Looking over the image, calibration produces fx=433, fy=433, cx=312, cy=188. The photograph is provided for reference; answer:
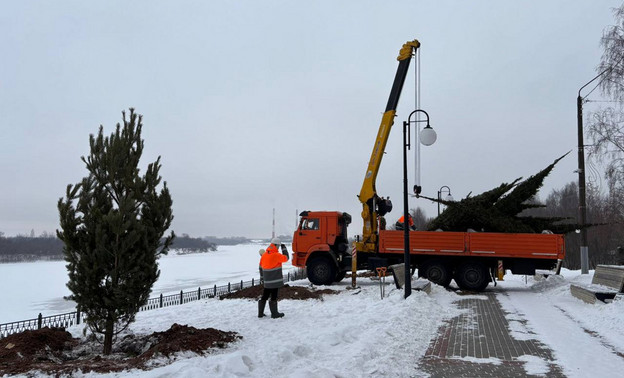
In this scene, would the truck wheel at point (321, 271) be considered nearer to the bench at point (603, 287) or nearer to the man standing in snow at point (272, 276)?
the man standing in snow at point (272, 276)

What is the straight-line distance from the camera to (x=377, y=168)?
17938 millimetres

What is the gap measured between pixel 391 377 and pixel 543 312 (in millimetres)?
7087

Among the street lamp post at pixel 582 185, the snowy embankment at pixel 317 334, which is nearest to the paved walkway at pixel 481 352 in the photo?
the snowy embankment at pixel 317 334

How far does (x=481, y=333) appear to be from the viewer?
8.60 m

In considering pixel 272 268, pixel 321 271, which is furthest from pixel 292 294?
pixel 272 268

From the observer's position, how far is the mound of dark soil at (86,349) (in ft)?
18.2

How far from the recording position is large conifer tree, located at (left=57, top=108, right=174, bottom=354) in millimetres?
6945

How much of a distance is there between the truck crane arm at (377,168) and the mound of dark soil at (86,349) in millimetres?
10403

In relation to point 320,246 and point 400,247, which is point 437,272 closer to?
point 400,247

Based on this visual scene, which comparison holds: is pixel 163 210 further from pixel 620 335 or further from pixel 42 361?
pixel 620 335

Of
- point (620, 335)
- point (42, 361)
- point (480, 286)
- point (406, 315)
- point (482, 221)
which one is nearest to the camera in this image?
point (42, 361)

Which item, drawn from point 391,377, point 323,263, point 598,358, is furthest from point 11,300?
point 598,358

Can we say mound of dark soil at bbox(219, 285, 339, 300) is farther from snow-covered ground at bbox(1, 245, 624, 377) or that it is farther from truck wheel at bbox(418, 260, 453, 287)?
truck wheel at bbox(418, 260, 453, 287)

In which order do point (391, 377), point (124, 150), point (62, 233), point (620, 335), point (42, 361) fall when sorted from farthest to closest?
point (620, 335), point (124, 150), point (62, 233), point (42, 361), point (391, 377)
